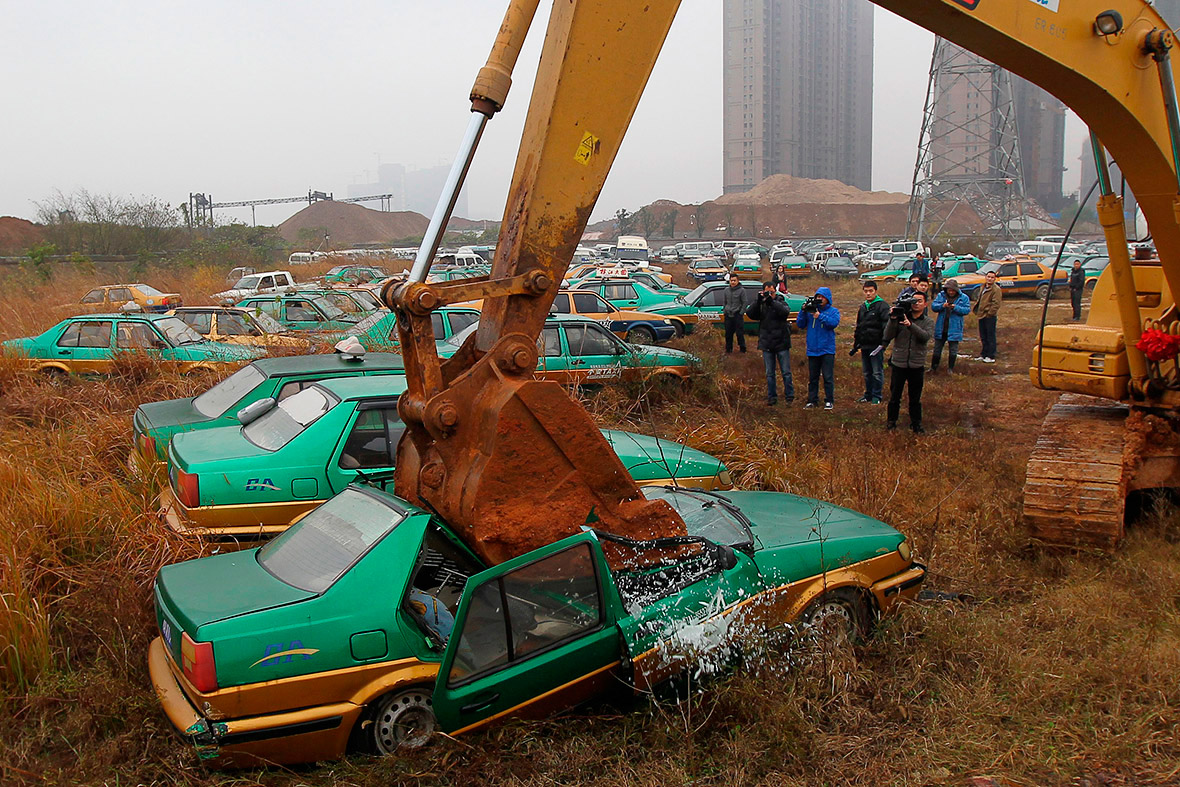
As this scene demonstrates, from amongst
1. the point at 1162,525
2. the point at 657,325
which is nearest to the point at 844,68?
the point at 657,325

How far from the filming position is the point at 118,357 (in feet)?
37.8

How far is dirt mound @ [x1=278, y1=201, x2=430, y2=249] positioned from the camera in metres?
98.6

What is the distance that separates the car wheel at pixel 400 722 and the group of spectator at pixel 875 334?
7974 millimetres

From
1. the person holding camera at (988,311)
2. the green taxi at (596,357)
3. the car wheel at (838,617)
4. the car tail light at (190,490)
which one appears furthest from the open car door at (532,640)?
the person holding camera at (988,311)

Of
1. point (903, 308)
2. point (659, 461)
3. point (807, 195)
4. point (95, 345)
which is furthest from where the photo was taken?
point (807, 195)

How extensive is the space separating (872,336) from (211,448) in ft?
29.0

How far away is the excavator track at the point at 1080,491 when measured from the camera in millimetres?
6191

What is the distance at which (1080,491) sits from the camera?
629cm

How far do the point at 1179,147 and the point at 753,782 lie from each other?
4867mm

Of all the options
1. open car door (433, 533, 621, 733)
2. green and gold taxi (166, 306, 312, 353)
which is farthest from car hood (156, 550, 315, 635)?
green and gold taxi (166, 306, 312, 353)

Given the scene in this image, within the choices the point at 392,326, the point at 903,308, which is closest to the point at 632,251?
the point at 392,326

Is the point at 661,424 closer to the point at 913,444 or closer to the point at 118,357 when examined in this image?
the point at 913,444

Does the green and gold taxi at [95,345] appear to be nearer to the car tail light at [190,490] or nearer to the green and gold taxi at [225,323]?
the green and gold taxi at [225,323]

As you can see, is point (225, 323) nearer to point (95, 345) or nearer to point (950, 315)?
point (95, 345)
